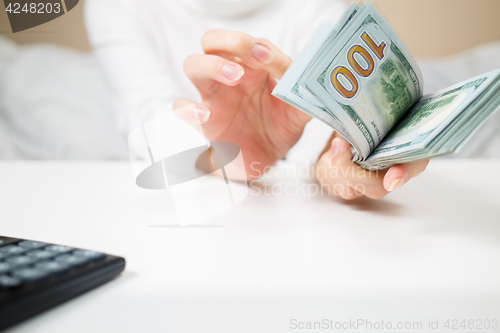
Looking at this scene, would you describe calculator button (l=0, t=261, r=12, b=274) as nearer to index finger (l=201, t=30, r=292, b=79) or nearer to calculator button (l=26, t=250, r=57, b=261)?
calculator button (l=26, t=250, r=57, b=261)

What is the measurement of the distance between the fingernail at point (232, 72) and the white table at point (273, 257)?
0.20m

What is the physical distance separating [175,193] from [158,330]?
373 millimetres

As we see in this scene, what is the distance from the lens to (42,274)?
0.21 m

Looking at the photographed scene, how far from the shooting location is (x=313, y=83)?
0.37 m

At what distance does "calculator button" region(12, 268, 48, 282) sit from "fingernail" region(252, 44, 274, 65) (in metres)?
0.39

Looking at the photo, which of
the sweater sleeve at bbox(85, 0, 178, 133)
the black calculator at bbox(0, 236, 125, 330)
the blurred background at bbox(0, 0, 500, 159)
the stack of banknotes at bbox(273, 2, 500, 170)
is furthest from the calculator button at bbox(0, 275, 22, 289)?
the blurred background at bbox(0, 0, 500, 159)

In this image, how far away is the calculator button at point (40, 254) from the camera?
0.24 meters

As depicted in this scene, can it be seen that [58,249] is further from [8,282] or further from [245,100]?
[245,100]

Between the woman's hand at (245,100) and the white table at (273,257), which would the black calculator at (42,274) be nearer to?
the white table at (273,257)

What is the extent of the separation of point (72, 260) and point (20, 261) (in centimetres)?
4

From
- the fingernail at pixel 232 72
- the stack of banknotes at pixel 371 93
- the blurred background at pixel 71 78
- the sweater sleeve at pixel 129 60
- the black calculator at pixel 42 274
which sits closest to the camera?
the black calculator at pixel 42 274

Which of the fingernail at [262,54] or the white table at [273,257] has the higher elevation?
the fingernail at [262,54]

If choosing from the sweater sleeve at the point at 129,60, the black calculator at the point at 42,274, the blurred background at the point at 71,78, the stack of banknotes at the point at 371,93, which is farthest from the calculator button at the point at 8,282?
the blurred background at the point at 71,78

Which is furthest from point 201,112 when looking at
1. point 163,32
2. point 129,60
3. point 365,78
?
point 163,32
